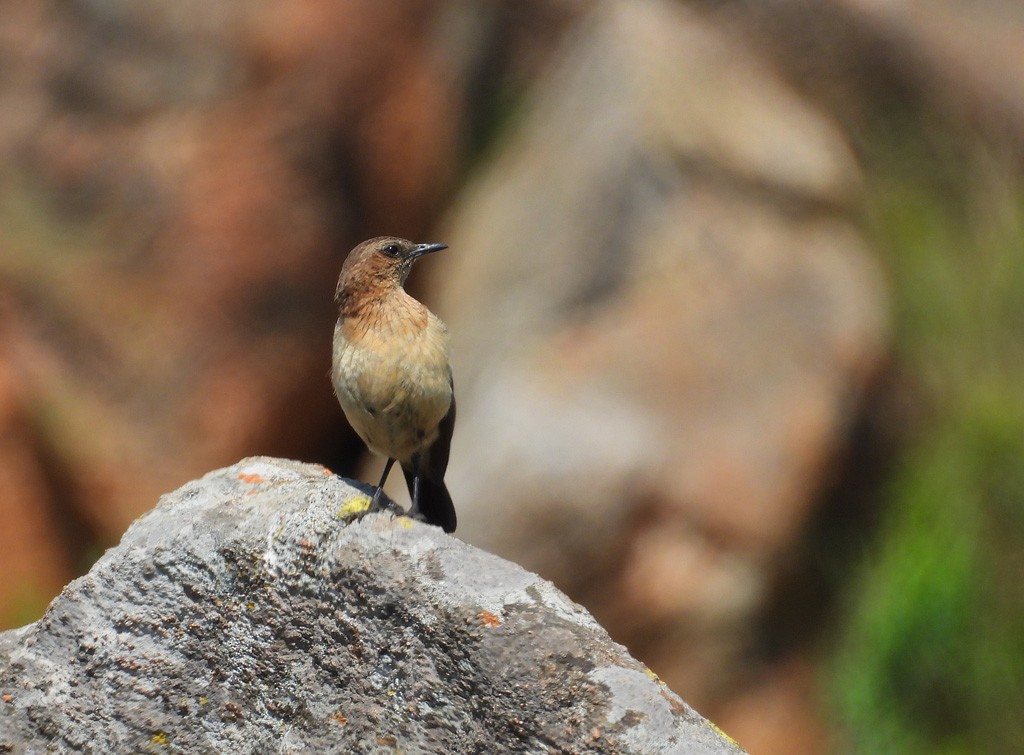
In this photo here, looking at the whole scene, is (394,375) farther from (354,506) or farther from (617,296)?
(617,296)

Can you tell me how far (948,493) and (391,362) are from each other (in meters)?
4.27

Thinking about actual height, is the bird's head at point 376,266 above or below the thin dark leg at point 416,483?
above

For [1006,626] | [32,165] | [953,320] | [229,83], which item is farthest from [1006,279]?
[32,165]

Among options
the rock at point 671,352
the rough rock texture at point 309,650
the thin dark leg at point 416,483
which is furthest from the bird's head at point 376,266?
the rock at point 671,352

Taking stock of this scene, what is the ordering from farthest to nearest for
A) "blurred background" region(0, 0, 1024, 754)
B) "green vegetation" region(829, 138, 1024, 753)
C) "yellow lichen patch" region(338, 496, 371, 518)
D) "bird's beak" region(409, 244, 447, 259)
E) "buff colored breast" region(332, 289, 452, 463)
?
"blurred background" region(0, 0, 1024, 754)
"green vegetation" region(829, 138, 1024, 753)
"bird's beak" region(409, 244, 447, 259)
"buff colored breast" region(332, 289, 452, 463)
"yellow lichen patch" region(338, 496, 371, 518)

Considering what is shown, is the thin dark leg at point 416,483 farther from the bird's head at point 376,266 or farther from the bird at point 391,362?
the bird's head at point 376,266

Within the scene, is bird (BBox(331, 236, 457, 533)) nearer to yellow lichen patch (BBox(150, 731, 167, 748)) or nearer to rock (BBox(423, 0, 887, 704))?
yellow lichen patch (BBox(150, 731, 167, 748))

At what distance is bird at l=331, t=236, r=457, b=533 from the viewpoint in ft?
15.7

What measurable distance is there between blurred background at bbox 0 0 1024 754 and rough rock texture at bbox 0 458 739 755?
4236mm

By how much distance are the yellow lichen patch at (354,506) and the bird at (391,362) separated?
3.09 ft

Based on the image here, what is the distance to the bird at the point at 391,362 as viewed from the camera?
15.7ft

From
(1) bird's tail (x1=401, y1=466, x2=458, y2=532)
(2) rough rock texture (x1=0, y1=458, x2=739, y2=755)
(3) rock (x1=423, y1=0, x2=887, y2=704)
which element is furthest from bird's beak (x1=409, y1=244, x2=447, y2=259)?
(3) rock (x1=423, y1=0, x2=887, y2=704)

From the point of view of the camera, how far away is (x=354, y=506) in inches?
142

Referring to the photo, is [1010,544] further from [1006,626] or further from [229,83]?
[229,83]
